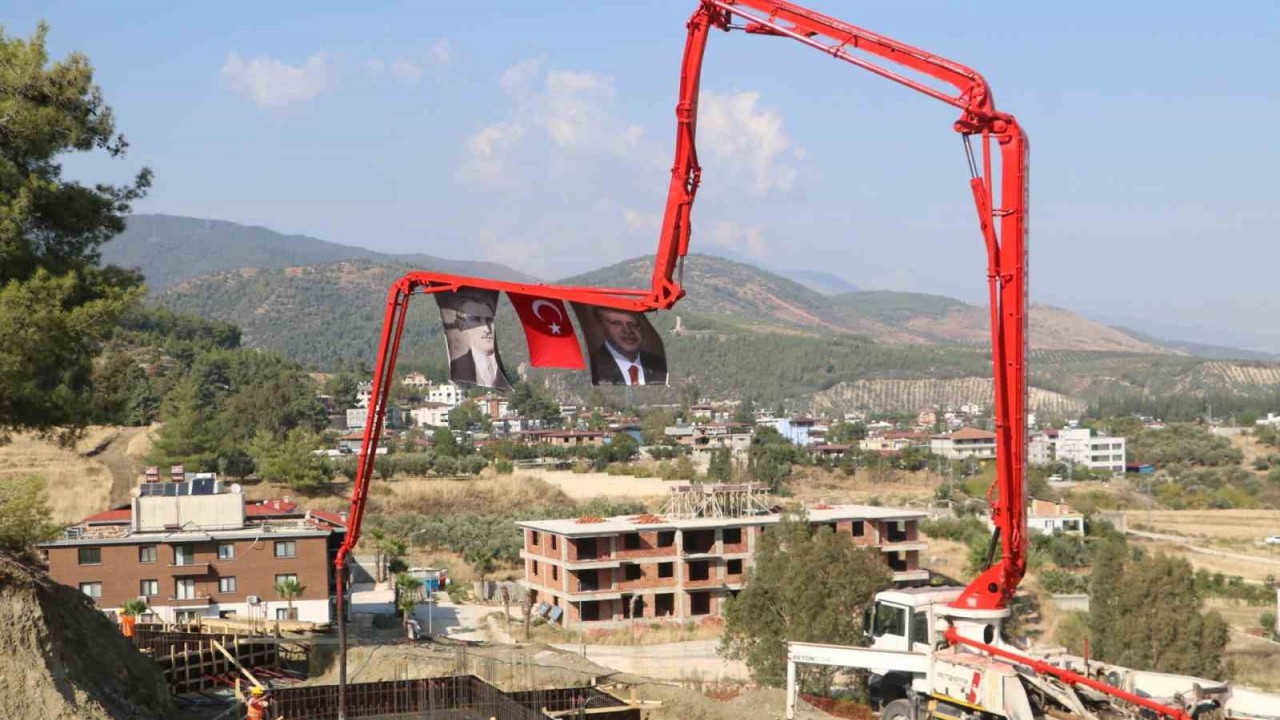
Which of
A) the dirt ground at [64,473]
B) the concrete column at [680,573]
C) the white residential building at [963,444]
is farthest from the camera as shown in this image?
the white residential building at [963,444]

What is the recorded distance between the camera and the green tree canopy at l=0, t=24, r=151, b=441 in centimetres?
1989

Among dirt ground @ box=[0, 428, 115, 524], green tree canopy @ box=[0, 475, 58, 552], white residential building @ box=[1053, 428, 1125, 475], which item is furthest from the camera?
white residential building @ box=[1053, 428, 1125, 475]

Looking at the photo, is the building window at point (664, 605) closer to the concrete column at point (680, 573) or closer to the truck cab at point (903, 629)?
the concrete column at point (680, 573)

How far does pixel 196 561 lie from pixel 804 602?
21.3 m

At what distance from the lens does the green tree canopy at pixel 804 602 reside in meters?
30.6

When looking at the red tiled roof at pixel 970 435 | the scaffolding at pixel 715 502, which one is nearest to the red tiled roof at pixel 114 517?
the scaffolding at pixel 715 502

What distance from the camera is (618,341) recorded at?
1742 cm

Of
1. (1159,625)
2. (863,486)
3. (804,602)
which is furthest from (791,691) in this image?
(863,486)

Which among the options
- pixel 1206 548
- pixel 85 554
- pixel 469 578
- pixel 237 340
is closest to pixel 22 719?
pixel 85 554

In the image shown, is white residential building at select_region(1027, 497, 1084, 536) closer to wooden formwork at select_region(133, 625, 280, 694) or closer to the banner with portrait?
wooden formwork at select_region(133, 625, 280, 694)

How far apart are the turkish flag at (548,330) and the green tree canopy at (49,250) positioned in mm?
7110

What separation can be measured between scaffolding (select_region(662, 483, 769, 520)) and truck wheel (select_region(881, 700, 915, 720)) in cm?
3276

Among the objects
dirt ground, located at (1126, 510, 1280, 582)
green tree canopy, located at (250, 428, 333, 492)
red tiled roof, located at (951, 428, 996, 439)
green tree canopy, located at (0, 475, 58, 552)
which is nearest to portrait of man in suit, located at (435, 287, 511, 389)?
green tree canopy, located at (0, 475, 58, 552)

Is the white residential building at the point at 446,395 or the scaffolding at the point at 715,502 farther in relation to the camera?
the white residential building at the point at 446,395
